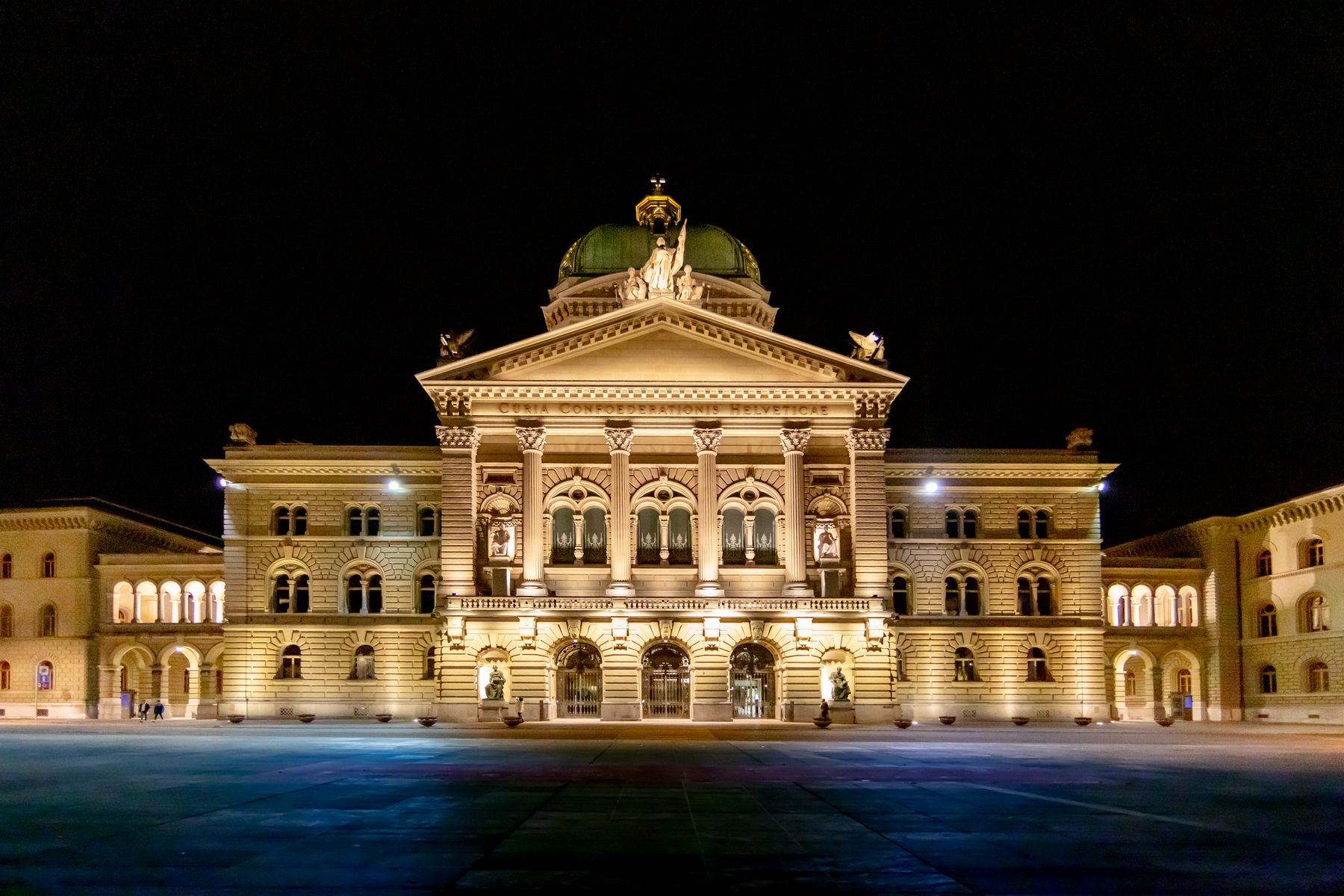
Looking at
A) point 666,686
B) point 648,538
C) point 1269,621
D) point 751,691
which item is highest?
point 648,538

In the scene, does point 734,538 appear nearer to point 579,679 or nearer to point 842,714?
point 579,679

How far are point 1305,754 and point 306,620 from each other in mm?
54234

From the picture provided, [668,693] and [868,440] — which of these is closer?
[668,693]

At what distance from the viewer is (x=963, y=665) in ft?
262

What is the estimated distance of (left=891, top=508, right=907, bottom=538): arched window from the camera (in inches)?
3167

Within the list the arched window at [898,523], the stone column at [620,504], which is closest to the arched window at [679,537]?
the stone column at [620,504]

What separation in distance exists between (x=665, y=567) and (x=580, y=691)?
7.89m

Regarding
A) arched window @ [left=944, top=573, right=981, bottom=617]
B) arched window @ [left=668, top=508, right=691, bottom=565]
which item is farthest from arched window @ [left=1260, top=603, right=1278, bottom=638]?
arched window @ [left=668, top=508, right=691, bottom=565]

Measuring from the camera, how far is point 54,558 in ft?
288

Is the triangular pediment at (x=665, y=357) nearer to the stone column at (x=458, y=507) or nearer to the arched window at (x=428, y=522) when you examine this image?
the stone column at (x=458, y=507)

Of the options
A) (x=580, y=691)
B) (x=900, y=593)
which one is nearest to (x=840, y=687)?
(x=580, y=691)

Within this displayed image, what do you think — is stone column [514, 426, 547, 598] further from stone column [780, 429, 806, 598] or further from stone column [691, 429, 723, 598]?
stone column [780, 429, 806, 598]

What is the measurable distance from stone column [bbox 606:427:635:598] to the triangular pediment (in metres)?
2.95

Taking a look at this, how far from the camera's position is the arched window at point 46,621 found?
87375mm
